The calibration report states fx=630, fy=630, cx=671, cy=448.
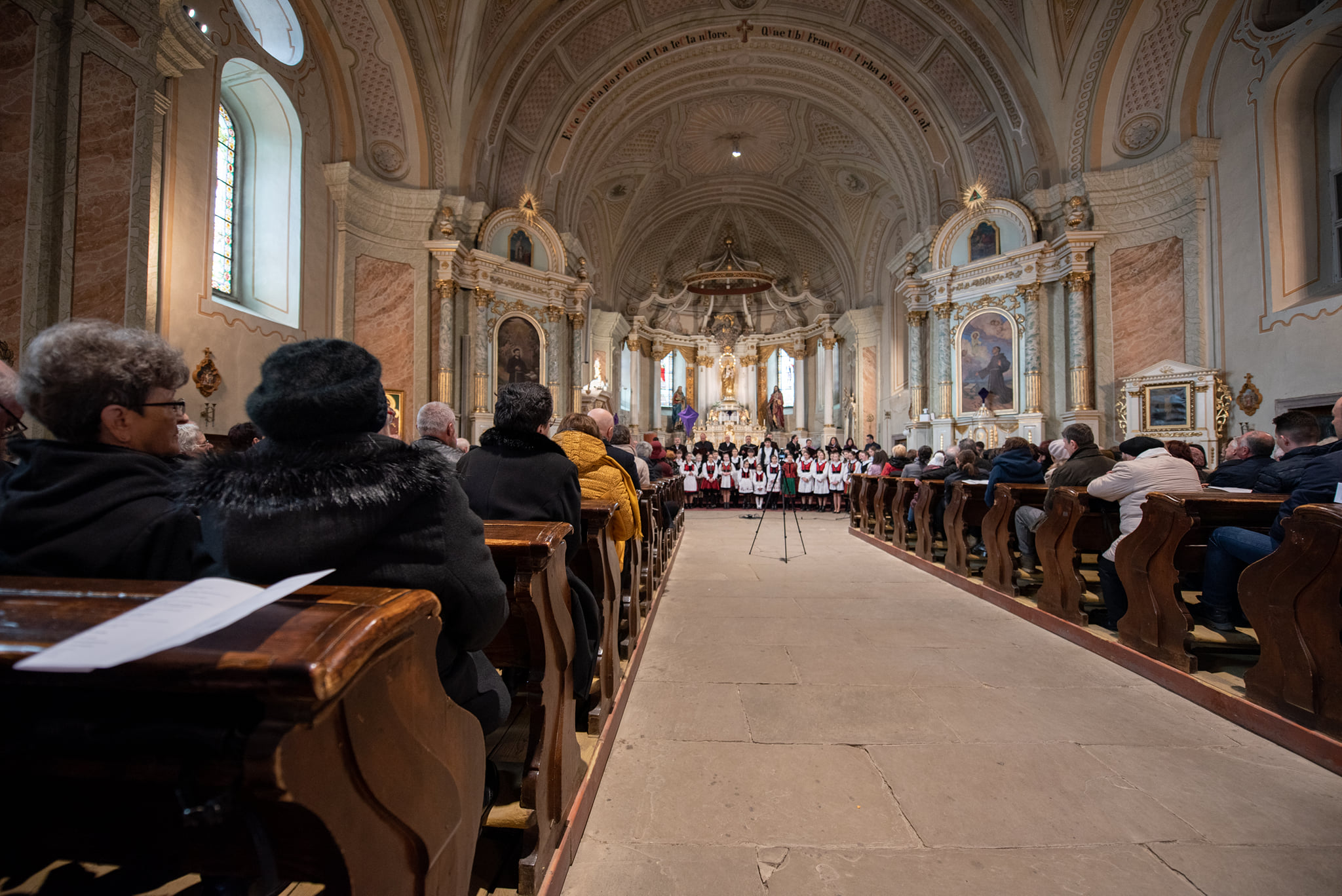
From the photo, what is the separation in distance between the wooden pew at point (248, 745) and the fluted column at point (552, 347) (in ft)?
45.3

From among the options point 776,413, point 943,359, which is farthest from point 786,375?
point 943,359

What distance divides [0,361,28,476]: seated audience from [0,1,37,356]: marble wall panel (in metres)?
3.65

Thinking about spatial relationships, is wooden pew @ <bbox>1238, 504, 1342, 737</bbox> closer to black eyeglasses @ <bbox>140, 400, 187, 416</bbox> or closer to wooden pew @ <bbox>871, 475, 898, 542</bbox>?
black eyeglasses @ <bbox>140, 400, 187, 416</bbox>

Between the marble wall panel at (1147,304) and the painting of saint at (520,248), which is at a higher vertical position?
the painting of saint at (520,248)

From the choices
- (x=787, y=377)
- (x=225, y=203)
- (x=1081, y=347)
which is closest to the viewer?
(x=225, y=203)

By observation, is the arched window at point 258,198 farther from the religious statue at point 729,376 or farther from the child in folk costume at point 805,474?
the religious statue at point 729,376

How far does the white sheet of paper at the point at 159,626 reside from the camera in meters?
0.59

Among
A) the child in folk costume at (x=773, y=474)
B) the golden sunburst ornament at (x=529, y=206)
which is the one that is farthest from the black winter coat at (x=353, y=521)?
the golden sunburst ornament at (x=529, y=206)

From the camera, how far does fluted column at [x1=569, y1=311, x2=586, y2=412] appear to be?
50.6ft

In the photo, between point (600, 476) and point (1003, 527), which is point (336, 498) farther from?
point (1003, 527)

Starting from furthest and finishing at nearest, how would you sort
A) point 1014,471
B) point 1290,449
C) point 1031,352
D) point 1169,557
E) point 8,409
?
point 1031,352, point 1014,471, point 1290,449, point 1169,557, point 8,409

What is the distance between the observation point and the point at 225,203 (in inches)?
347

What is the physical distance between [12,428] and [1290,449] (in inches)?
227

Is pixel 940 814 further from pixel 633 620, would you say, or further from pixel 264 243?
pixel 264 243
